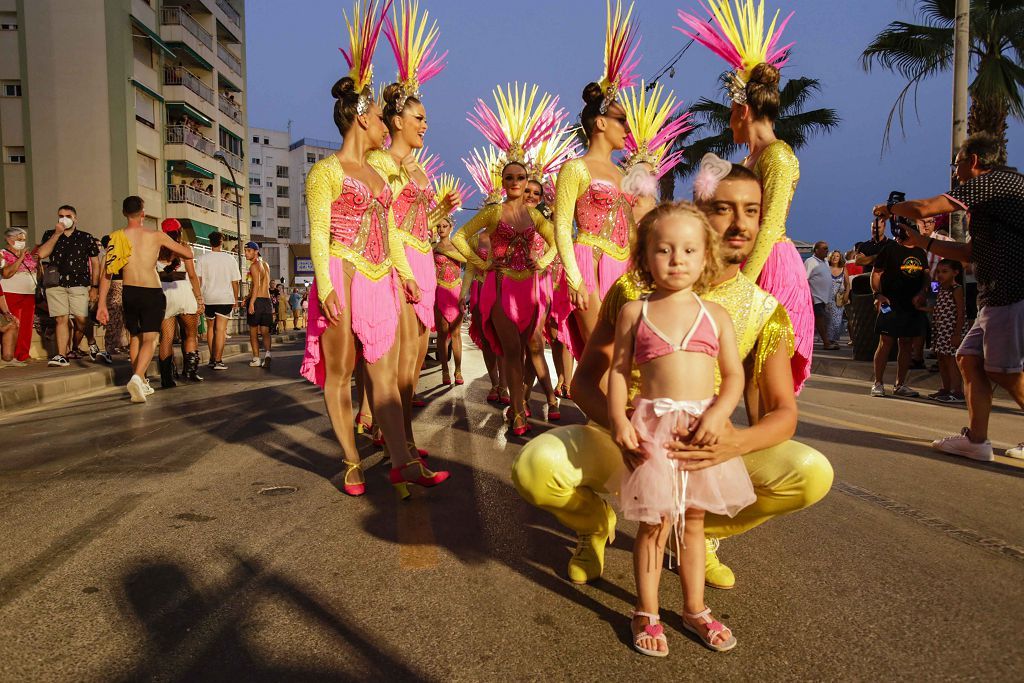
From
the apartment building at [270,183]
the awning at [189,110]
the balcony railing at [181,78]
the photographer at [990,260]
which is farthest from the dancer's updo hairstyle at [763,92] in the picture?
the apartment building at [270,183]

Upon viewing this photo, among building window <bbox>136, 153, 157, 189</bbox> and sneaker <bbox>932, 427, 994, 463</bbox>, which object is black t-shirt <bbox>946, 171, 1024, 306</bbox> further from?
building window <bbox>136, 153, 157, 189</bbox>

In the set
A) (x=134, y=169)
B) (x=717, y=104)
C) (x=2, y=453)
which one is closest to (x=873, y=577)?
(x=2, y=453)

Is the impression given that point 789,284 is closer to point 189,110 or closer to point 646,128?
point 646,128

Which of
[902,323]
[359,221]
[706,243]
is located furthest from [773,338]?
[902,323]

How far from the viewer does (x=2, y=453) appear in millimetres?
5586

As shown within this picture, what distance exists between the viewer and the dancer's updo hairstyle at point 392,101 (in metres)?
5.35

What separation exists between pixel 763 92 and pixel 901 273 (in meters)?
6.55

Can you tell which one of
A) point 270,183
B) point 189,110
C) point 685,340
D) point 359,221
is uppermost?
point 270,183

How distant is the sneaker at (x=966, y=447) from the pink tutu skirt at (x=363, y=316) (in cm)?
414

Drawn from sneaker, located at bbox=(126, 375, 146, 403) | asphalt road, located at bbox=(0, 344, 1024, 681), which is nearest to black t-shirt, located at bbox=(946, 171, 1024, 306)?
asphalt road, located at bbox=(0, 344, 1024, 681)

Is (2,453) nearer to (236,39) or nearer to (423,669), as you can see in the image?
(423,669)

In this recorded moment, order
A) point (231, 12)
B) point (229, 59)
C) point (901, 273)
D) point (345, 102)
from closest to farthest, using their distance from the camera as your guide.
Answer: point (345, 102) < point (901, 273) < point (229, 59) < point (231, 12)

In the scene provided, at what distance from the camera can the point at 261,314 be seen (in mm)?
13180

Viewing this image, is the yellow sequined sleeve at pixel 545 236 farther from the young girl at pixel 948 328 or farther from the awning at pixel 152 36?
the awning at pixel 152 36
